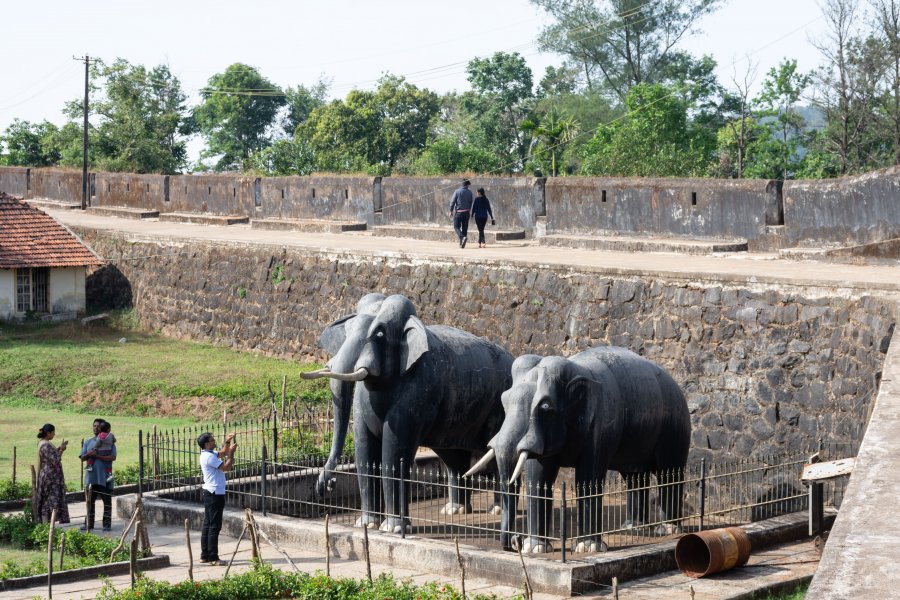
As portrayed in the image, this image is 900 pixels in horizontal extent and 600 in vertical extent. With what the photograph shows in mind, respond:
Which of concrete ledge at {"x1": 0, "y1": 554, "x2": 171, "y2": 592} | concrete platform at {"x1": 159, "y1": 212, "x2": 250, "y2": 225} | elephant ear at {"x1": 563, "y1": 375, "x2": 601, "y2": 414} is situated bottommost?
concrete ledge at {"x1": 0, "y1": 554, "x2": 171, "y2": 592}

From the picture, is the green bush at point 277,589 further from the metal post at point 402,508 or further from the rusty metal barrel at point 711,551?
the rusty metal barrel at point 711,551

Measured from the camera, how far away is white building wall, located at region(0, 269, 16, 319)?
29031mm

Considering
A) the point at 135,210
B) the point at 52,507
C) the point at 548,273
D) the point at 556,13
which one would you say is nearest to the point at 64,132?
the point at 135,210

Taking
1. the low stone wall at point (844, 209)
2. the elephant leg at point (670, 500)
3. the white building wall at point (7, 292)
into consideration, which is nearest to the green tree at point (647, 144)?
the low stone wall at point (844, 209)

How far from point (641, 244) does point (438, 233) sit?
18.7 feet

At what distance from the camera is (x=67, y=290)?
3031cm

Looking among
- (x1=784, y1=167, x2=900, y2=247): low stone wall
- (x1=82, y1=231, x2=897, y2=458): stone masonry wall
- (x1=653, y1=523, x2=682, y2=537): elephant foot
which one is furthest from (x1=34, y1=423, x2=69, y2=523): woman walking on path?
(x1=784, y1=167, x2=900, y2=247): low stone wall

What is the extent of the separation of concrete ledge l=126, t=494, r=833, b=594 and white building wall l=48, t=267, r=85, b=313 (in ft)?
55.1

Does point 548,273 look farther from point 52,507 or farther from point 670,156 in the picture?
point 670,156

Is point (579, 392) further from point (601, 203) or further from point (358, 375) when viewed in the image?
point (601, 203)

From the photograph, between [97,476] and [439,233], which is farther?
[439,233]

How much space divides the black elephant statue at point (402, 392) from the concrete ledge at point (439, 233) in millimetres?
12208

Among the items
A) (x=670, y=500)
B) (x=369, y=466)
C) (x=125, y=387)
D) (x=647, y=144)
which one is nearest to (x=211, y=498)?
(x=369, y=466)

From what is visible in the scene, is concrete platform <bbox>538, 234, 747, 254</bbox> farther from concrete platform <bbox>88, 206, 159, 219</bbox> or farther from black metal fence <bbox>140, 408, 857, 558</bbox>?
concrete platform <bbox>88, 206, 159, 219</bbox>
